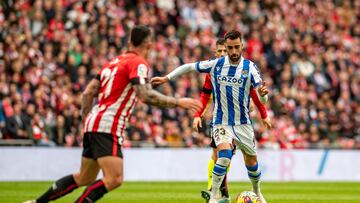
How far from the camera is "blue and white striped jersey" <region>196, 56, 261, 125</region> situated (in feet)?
40.6

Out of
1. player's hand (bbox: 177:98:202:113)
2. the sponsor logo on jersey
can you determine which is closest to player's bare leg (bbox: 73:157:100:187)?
player's hand (bbox: 177:98:202:113)

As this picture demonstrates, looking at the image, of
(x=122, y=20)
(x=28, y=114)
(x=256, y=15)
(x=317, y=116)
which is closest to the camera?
(x=28, y=114)

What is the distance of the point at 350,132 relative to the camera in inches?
1088

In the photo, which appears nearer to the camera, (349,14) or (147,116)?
(147,116)

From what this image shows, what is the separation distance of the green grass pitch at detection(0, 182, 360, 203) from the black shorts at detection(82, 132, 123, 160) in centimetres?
452

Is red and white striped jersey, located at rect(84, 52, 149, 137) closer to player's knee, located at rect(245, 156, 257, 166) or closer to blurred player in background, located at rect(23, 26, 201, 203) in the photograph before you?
blurred player in background, located at rect(23, 26, 201, 203)

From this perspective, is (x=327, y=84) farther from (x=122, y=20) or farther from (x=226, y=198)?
(x=226, y=198)

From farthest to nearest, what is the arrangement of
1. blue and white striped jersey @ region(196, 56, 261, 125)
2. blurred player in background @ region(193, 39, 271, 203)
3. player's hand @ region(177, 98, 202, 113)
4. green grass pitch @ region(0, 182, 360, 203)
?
green grass pitch @ region(0, 182, 360, 203)
blurred player in background @ region(193, 39, 271, 203)
blue and white striped jersey @ region(196, 56, 261, 125)
player's hand @ region(177, 98, 202, 113)

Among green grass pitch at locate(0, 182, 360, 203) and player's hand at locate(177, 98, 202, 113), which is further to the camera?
green grass pitch at locate(0, 182, 360, 203)

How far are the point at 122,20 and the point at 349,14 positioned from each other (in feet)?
37.2

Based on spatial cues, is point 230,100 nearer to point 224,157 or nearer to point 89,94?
point 224,157

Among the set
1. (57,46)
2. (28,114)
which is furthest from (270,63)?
(28,114)

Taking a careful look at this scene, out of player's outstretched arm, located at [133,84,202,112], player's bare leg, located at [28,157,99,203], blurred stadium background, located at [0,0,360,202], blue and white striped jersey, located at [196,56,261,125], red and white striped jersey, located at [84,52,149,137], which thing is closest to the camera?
player's outstretched arm, located at [133,84,202,112]

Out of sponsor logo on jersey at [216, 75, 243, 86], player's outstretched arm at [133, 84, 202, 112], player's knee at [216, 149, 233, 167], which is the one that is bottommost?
player's knee at [216, 149, 233, 167]
